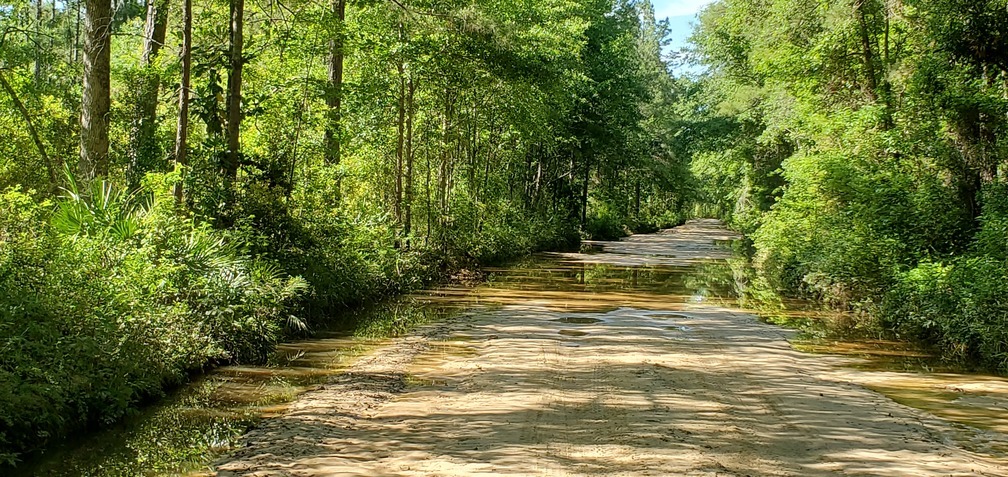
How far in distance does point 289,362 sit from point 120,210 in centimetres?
298

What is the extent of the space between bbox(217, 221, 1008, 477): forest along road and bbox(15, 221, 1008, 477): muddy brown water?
0.20 m

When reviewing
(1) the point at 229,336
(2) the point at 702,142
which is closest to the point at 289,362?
(1) the point at 229,336

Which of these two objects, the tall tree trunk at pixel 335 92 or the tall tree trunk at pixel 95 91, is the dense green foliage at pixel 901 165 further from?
the tall tree trunk at pixel 95 91

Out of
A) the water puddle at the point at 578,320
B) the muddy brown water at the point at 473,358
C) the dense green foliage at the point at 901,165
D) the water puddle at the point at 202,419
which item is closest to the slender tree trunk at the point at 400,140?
the muddy brown water at the point at 473,358

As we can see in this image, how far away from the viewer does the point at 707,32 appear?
3641 centimetres

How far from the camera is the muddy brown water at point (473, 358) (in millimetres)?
6629

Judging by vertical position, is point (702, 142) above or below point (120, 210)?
above

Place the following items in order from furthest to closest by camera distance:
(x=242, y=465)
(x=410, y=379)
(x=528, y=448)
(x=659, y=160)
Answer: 1. (x=659, y=160)
2. (x=410, y=379)
3. (x=528, y=448)
4. (x=242, y=465)

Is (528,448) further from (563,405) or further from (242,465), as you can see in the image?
(242,465)

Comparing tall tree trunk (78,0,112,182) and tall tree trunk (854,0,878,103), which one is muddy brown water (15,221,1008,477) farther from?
tall tree trunk (854,0,878,103)

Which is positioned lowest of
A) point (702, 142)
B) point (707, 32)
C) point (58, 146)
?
point (58, 146)

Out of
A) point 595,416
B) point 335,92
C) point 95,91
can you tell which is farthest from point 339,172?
point 595,416

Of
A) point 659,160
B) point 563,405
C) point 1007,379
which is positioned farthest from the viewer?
point 659,160

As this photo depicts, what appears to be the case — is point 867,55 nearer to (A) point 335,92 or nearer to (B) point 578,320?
(B) point 578,320
